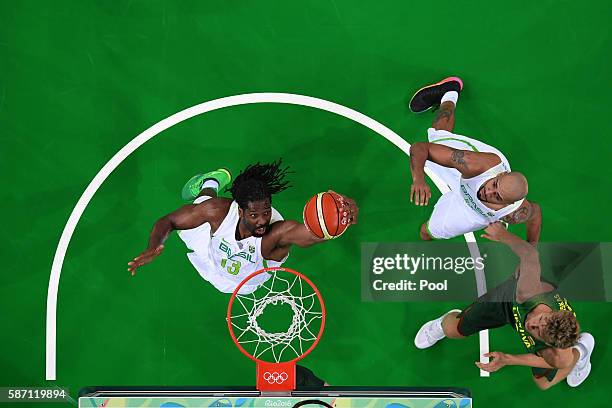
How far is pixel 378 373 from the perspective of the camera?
→ 4.89m

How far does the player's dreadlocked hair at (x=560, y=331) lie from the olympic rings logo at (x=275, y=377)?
182 cm

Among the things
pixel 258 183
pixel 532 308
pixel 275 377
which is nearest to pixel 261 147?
pixel 258 183

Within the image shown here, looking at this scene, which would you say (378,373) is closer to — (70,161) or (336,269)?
(336,269)

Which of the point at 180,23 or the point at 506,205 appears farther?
the point at 180,23

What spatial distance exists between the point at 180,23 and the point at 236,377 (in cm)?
274

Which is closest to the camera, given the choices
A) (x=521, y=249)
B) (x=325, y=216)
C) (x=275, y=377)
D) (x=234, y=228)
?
(x=275, y=377)

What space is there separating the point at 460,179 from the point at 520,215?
1.85ft

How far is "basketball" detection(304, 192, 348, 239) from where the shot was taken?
14.5 feet

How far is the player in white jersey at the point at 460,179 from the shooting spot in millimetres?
4527

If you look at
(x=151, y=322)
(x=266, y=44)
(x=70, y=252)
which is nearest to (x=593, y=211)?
(x=266, y=44)

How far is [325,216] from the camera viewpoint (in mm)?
4410

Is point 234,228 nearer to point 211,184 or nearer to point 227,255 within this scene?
point 227,255

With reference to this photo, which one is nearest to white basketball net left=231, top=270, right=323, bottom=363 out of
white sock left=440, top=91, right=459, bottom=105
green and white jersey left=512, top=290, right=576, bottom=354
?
Result: green and white jersey left=512, top=290, right=576, bottom=354

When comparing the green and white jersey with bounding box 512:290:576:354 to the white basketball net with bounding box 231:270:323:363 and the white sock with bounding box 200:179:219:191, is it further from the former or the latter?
the white sock with bounding box 200:179:219:191
